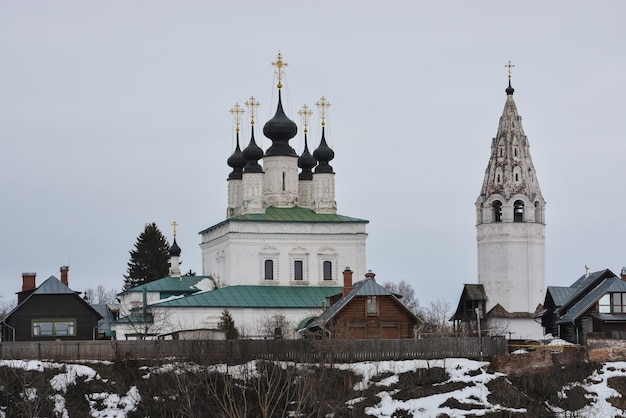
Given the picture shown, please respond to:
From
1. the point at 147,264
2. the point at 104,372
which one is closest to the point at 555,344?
the point at 104,372

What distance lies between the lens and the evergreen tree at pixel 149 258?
9194 cm

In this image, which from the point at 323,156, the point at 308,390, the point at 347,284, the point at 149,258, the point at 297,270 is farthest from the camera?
the point at 149,258

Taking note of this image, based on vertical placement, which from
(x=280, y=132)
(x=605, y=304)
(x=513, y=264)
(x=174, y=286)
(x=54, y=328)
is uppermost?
(x=280, y=132)

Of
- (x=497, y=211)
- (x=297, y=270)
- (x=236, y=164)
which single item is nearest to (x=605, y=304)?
(x=497, y=211)

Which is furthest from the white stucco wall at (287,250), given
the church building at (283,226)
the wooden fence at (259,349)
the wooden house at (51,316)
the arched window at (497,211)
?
the wooden fence at (259,349)

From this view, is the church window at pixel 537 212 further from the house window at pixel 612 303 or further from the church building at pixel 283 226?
the house window at pixel 612 303

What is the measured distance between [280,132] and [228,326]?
1343 cm

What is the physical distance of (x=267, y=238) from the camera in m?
76.1

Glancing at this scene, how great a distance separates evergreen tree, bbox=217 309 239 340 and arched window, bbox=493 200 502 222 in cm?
1266

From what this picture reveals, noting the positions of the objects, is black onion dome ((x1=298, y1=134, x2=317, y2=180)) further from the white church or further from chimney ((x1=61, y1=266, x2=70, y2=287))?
chimney ((x1=61, y1=266, x2=70, y2=287))

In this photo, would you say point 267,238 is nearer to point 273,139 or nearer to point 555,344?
point 273,139

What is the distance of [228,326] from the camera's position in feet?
224

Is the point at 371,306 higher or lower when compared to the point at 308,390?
higher

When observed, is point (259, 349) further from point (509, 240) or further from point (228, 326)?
point (509, 240)
